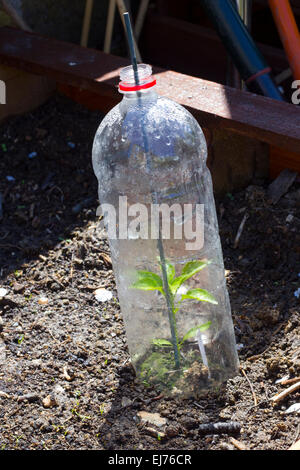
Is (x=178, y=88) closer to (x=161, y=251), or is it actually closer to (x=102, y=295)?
(x=102, y=295)

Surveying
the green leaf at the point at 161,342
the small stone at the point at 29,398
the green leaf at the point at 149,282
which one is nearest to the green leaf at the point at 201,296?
the green leaf at the point at 149,282

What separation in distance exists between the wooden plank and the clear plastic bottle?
738mm

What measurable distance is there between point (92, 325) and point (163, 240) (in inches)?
27.2

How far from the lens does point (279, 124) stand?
3.35 m

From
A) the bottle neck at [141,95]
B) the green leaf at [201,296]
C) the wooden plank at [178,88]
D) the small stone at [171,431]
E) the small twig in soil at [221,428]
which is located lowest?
the small stone at [171,431]

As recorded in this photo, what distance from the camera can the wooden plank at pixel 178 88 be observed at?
338 cm

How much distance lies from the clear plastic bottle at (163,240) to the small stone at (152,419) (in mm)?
143

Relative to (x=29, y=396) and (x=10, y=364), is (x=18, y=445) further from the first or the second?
(x=10, y=364)

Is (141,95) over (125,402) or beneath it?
over

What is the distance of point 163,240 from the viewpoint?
2.84 meters

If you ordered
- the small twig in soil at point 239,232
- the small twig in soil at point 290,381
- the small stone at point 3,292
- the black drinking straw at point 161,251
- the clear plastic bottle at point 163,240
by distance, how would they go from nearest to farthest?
the black drinking straw at point 161,251
the clear plastic bottle at point 163,240
the small twig in soil at point 290,381
the small stone at point 3,292
the small twig in soil at point 239,232

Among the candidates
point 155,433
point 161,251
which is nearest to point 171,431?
point 155,433

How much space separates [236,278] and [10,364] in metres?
1.24

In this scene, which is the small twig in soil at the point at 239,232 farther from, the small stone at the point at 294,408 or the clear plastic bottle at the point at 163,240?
the small stone at the point at 294,408
